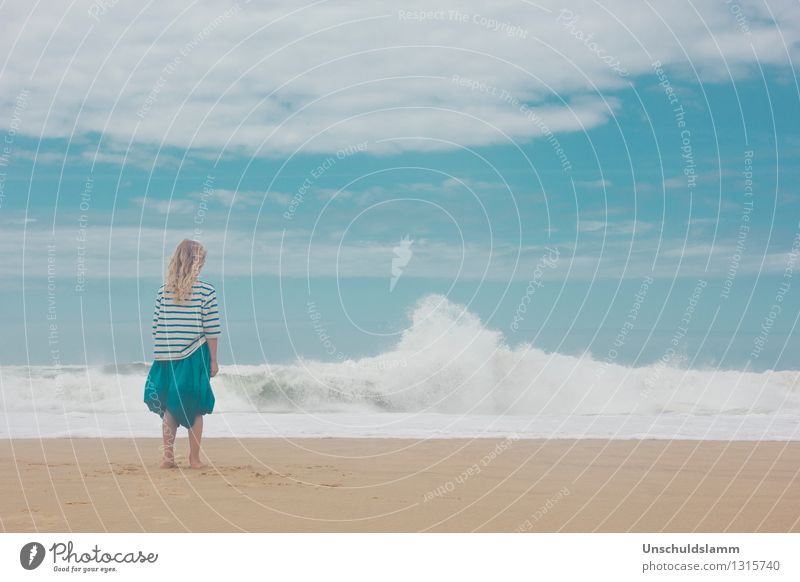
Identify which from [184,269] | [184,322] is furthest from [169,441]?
[184,269]

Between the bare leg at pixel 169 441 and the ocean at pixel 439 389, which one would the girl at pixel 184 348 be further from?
the ocean at pixel 439 389

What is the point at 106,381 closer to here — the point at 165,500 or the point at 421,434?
the point at 421,434

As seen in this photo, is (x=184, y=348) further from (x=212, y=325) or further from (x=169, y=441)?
(x=169, y=441)

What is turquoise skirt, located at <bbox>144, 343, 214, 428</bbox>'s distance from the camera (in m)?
9.68

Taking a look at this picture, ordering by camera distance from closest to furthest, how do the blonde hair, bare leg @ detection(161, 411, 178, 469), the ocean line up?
the blonde hair, bare leg @ detection(161, 411, 178, 469), the ocean

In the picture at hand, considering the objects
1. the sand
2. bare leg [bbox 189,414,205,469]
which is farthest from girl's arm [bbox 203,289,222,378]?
the sand

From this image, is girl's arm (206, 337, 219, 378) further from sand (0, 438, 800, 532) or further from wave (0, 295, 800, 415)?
wave (0, 295, 800, 415)

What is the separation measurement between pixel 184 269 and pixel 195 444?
196 cm

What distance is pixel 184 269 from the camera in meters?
9.49

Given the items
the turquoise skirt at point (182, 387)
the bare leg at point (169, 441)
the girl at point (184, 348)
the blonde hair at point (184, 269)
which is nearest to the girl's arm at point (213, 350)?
the girl at point (184, 348)

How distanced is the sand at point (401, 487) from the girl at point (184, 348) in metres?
0.55

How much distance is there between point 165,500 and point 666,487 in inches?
198

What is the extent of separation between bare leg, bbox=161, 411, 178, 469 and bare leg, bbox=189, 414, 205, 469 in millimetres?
193
